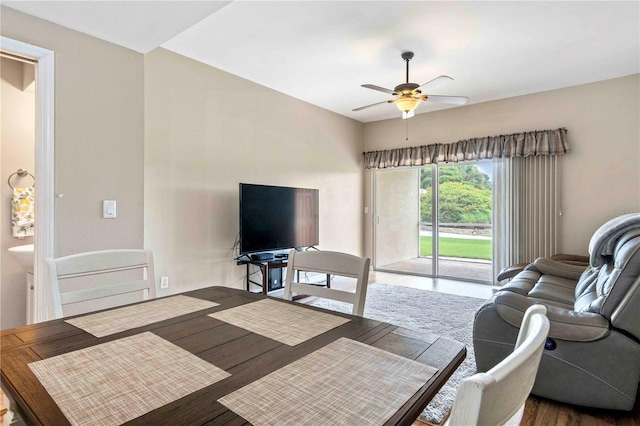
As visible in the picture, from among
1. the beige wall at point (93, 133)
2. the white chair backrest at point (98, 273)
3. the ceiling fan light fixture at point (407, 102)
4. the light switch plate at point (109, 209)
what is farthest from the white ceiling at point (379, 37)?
the white chair backrest at point (98, 273)

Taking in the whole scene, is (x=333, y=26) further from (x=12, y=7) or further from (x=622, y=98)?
(x=622, y=98)

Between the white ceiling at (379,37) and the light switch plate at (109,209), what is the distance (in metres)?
1.23

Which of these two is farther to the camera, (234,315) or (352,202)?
(352,202)

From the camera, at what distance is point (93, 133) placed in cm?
256

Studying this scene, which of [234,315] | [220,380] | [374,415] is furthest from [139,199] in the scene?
[374,415]

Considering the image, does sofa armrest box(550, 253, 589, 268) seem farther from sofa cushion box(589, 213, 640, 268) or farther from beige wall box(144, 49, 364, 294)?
beige wall box(144, 49, 364, 294)

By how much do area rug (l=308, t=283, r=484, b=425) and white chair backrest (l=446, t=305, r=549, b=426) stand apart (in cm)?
186

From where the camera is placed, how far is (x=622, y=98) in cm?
414

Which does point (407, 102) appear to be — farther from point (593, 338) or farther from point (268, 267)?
point (593, 338)

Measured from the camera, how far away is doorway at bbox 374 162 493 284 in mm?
5266

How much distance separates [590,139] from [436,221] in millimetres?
2238

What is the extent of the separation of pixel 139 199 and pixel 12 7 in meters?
1.44

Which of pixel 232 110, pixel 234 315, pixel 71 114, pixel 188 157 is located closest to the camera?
pixel 234 315

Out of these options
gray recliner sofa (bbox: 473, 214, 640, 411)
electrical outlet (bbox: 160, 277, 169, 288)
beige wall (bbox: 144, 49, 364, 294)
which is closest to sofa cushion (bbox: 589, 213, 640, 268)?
gray recliner sofa (bbox: 473, 214, 640, 411)
